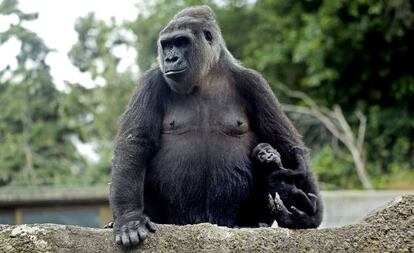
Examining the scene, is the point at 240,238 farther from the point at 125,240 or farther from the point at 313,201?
the point at 313,201

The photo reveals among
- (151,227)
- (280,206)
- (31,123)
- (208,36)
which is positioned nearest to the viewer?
(151,227)

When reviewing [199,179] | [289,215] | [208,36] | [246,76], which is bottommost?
[289,215]

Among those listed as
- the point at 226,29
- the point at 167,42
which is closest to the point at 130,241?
the point at 167,42

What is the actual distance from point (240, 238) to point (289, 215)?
0.86 m

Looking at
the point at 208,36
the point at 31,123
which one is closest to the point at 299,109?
the point at 31,123

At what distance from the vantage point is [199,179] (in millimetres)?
5508

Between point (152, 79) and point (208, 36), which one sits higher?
point (208, 36)

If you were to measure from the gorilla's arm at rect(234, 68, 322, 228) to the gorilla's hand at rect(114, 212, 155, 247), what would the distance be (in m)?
1.29

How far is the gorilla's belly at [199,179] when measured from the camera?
5512mm

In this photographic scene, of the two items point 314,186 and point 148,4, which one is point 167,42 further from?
point 148,4

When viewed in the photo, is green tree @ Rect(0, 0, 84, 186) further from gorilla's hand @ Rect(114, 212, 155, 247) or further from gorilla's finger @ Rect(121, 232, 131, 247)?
gorilla's finger @ Rect(121, 232, 131, 247)

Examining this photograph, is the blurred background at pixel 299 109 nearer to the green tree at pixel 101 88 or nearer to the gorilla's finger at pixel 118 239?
the green tree at pixel 101 88

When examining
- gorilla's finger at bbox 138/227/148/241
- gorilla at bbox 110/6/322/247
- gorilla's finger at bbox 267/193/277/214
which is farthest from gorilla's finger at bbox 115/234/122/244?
gorilla's finger at bbox 267/193/277/214

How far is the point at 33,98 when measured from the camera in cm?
1509
